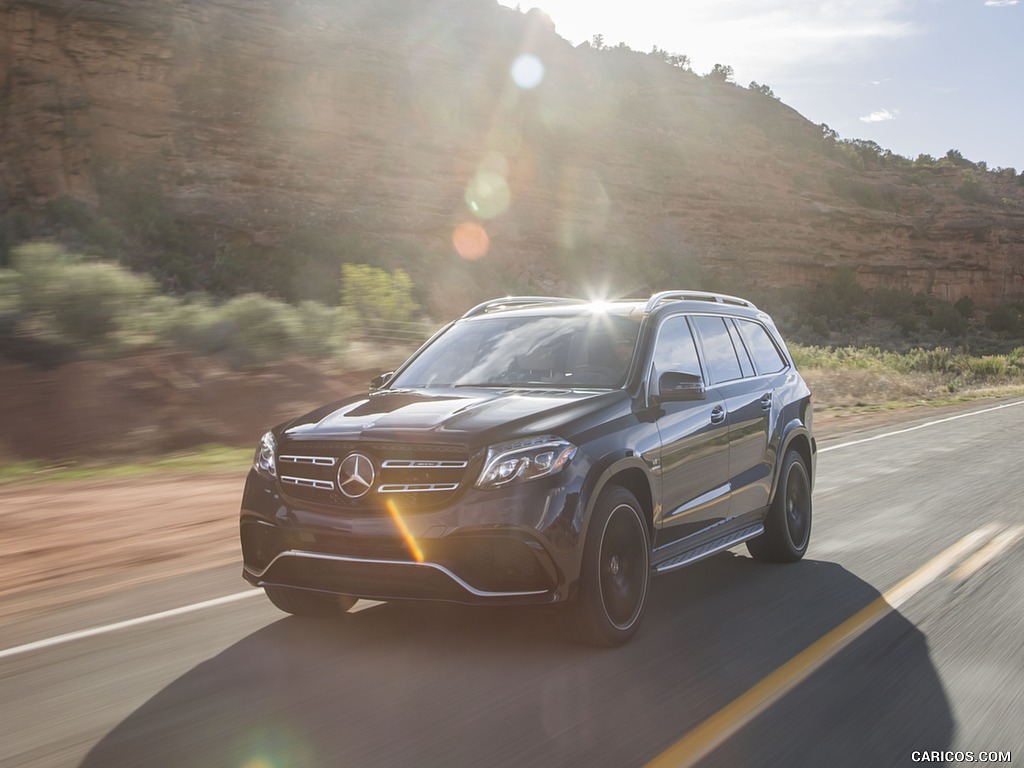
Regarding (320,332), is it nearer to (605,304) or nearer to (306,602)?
(605,304)

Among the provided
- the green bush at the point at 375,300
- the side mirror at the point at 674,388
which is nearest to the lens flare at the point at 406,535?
the side mirror at the point at 674,388

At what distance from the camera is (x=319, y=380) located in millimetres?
17422

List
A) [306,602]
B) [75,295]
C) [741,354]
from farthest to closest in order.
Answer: [75,295] → [741,354] → [306,602]

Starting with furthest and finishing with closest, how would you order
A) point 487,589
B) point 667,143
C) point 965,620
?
point 667,143, point 965,620, point 487,589

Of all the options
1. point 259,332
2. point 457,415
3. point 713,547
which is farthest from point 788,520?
point 259,332

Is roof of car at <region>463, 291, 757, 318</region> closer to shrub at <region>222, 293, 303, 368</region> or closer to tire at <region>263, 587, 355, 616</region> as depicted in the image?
tire at <region>263, 587, 355, 616</region>

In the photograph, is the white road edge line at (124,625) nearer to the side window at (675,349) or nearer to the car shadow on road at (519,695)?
the car shadow on road at (519,695)

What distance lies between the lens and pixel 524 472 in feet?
16.0

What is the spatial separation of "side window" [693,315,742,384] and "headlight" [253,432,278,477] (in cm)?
277

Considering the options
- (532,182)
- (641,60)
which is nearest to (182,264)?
(532,182)

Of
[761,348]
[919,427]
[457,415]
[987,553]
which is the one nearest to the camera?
[457,415]

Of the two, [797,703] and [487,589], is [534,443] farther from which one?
[797,703]

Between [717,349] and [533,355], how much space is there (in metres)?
1.41

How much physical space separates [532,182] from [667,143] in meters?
15.0
